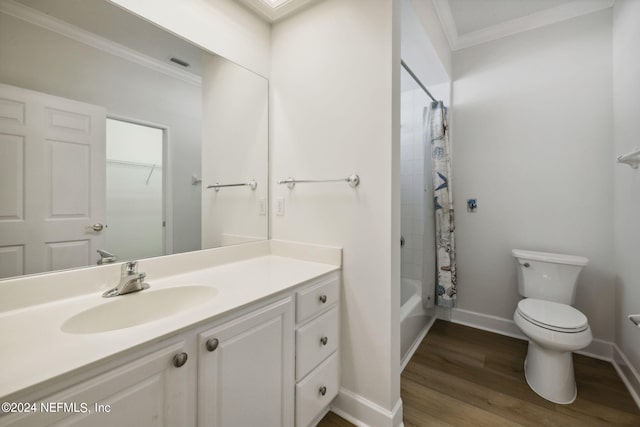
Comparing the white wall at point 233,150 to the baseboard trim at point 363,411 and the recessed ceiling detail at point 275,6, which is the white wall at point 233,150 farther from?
the baseboard trim at point 363,411

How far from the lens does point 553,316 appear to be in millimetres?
1593

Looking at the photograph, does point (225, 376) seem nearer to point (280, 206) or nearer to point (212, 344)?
point (212, 344)

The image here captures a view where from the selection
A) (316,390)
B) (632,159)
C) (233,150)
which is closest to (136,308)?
(316,390)

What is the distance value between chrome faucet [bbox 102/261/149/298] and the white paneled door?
16cm

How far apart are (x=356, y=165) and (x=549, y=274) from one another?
1.77 m

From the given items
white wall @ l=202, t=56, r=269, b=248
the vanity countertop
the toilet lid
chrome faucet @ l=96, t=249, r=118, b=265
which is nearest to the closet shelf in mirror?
the toilet lid

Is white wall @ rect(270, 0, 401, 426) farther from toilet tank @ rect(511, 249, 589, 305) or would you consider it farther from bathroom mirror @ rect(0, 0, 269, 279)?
toilet tank @ rect(511, 249, 589, 305)

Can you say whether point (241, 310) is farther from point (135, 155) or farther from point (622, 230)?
point (622, 230)

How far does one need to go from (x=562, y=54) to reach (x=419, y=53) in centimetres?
114

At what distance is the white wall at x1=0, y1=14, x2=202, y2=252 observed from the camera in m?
0.90

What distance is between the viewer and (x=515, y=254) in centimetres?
208

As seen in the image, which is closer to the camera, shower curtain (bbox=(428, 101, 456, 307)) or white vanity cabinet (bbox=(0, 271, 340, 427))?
white vanity cabinet (bbox=(0, 271, 340, 427))

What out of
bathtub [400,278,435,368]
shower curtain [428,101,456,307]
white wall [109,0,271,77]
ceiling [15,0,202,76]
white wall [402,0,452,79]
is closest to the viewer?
ceiling [15,0,202,76]

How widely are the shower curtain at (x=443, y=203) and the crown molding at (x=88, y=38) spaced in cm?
196
